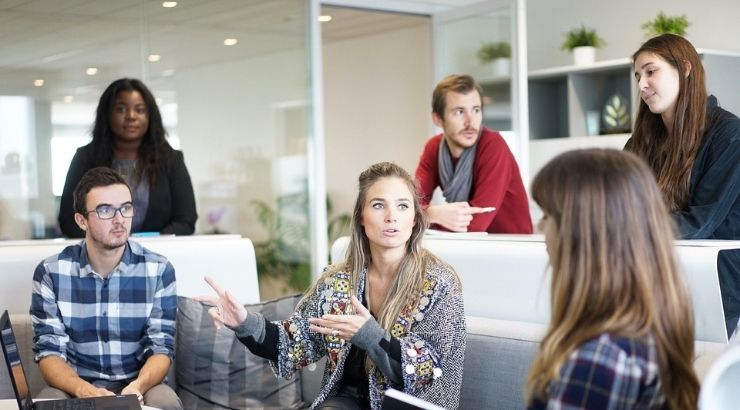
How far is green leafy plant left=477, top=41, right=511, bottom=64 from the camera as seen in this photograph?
6.19 m

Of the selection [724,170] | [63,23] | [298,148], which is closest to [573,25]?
[298,148]

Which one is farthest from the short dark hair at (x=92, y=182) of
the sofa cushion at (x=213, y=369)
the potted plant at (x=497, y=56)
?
the potted plant at (x=497, y=56)

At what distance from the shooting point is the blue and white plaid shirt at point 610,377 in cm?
135

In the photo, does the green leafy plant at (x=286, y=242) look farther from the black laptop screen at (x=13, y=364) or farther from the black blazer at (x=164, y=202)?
the black laptop screen at (x=13, y=364)

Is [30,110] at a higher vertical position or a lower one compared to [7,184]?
higher

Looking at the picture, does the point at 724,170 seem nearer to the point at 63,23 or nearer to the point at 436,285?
the point at 436,285

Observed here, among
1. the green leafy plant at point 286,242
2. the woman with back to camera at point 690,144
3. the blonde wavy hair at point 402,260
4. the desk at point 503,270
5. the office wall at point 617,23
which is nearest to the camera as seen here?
the woman with back to camera at point 690,144

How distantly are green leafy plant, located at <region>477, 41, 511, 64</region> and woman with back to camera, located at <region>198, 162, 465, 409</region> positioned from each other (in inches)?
140

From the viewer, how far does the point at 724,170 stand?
2.47 metres

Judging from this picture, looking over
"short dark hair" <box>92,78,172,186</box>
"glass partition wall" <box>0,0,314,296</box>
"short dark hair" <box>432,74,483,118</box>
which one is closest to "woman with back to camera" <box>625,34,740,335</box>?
"short dark hair" <box>432,74,483,118</box>

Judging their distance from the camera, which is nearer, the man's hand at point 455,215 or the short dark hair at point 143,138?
the man's hand at point 455,215

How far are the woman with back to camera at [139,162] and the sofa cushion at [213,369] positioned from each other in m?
0.84

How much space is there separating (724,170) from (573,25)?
4970mm

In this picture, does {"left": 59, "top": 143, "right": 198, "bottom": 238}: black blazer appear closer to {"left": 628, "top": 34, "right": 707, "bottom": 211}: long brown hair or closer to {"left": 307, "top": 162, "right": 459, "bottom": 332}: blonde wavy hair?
{"left": 307, "top": 162, "right": 459, "bottom": 332}: blonde wavy hair
